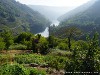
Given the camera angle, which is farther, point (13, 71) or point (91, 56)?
point (13, 71)

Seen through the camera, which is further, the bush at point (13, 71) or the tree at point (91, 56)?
the bush at point (13, 71)

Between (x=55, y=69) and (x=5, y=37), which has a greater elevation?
(x=5, y=37)

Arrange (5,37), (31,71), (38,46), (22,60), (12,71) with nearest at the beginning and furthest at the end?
(12,71), (31,71), (22,60), (38,46), (5,37)

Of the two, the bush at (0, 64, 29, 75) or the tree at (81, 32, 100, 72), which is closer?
the tree at (81, 32, 100, 72)

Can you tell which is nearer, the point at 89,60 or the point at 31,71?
the point at 89,60

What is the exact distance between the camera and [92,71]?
35.9 feet

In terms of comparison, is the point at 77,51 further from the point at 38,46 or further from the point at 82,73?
the point at 38,46

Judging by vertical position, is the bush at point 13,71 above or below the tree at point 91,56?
below

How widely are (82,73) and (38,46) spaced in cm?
3191

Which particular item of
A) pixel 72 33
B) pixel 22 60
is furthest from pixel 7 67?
pixel 72 33

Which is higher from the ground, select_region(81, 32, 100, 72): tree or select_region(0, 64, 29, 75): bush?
select_region(81, 32, 100, 72): tree

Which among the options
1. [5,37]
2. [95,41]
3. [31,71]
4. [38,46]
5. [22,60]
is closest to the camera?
[95,41]

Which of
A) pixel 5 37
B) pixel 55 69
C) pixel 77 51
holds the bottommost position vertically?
pixel 55 69

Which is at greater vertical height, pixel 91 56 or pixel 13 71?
pixel 91 56
